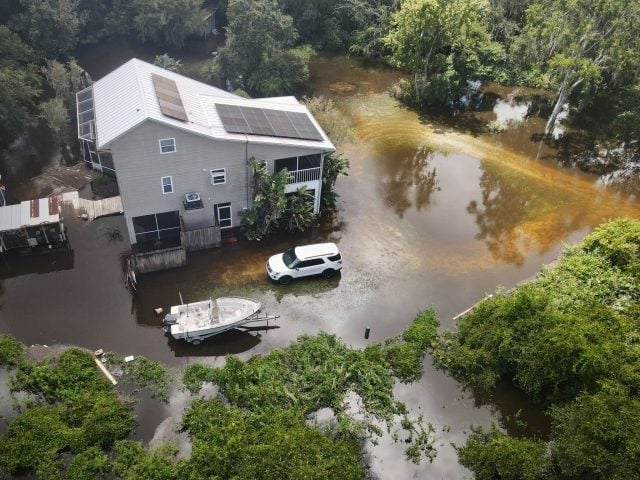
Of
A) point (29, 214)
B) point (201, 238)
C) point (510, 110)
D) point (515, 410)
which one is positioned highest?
point (510, 110)

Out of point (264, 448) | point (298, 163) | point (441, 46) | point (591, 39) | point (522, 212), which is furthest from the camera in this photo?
point (441, 46)

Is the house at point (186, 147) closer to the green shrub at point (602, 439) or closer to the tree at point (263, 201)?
the tree at point (263, 201)

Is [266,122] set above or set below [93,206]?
above

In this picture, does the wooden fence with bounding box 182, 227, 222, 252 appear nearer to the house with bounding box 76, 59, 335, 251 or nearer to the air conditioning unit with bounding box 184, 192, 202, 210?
the house with bounding box 76, 59, 335, 251

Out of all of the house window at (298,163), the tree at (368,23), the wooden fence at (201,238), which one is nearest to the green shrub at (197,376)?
the wooden fence at (201,238)

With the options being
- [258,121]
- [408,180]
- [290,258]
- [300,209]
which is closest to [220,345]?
[290,258]

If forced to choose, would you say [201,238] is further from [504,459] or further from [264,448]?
[504,459]

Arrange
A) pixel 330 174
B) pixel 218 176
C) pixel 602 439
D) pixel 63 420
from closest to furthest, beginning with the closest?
pixel 602 439, pixel 63 420, pixel 218 176, pixel 330 174
